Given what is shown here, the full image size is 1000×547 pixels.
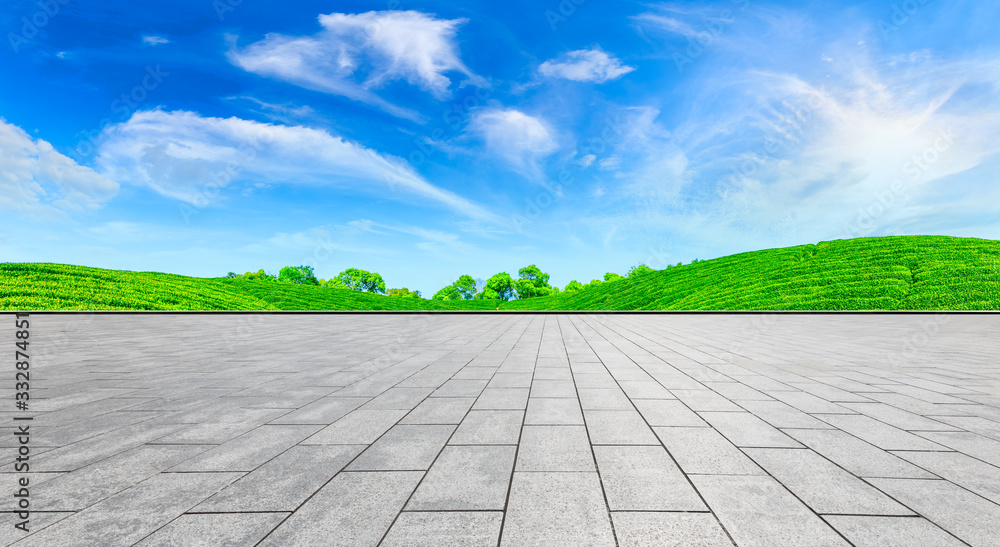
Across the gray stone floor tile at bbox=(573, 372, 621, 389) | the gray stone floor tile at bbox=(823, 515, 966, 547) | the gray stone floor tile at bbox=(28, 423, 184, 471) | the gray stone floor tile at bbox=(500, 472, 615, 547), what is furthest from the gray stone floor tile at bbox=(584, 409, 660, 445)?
the gray stone floor tile at bbox=(28, 423, 184, 471)

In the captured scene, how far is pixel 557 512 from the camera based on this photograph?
248 centimetres

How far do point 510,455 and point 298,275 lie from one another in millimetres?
86156

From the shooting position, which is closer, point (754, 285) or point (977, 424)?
point (977, 424)

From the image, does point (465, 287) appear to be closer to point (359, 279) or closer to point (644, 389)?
point (359, 279)

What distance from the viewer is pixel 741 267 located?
119ft

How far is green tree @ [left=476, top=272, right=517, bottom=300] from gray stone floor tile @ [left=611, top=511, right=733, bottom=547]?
68817mm

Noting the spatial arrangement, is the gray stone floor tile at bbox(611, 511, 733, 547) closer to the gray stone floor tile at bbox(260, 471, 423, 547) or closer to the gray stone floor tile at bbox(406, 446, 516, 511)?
the gray stone floor tile at bbox(406, 446, 516, 511)

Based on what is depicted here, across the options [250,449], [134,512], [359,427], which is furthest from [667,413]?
[134,512]

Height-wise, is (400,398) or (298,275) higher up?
(298,275)

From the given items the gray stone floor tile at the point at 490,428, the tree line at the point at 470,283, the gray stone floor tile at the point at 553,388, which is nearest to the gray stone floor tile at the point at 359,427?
the gray stone floor tile at the point at 490,428

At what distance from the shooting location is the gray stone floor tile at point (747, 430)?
11.8 feet

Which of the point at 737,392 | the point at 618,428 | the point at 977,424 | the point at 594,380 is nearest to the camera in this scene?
the point at 618,428

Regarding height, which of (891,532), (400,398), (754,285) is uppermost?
(754,285)

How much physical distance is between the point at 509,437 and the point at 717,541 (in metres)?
1.86
